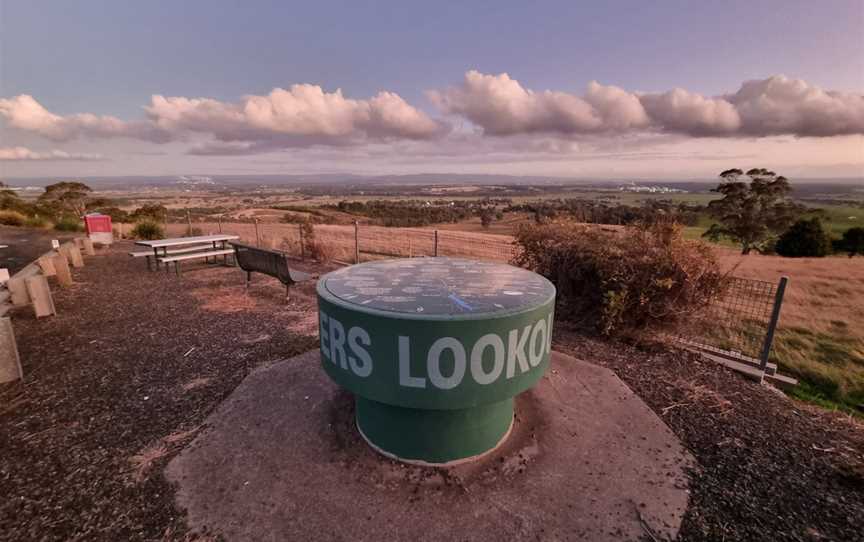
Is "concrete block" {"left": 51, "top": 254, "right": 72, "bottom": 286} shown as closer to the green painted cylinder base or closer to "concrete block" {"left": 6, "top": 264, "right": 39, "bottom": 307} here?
"concrete block" {"left": 6, "top": 264, "right": 39, "bottom": 307}

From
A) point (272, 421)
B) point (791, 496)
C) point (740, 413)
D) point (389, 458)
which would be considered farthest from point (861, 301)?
point (272, 421)

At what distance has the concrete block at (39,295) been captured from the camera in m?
6.99

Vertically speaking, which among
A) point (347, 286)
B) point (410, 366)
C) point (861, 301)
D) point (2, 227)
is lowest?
point (861, 301)

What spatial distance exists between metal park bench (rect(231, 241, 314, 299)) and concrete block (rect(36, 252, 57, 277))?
421cm

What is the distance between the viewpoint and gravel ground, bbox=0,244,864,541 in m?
2.94

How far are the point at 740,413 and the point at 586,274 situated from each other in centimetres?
289

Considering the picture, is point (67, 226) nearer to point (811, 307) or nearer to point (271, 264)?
point (271, 264)

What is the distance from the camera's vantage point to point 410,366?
3012 mm

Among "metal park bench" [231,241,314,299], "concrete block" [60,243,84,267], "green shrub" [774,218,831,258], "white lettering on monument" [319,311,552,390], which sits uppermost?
"white lettering on monument" [319,311,552,390]

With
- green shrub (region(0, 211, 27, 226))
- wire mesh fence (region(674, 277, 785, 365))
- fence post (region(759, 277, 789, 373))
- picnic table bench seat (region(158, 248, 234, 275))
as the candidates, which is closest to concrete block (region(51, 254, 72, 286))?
picnic table bench seat (region(158, 248, 234, 275))

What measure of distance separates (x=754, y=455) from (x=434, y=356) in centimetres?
310

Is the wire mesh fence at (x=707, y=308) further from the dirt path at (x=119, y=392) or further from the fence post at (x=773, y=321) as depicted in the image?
the dirt path at (x=119, y=392)

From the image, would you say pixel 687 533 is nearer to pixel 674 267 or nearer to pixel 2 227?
pixel 674 267

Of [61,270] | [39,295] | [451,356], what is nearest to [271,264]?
[39,295]
